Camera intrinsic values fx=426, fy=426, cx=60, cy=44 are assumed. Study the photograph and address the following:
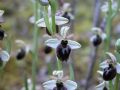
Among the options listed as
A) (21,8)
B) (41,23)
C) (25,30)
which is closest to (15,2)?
(21,8)

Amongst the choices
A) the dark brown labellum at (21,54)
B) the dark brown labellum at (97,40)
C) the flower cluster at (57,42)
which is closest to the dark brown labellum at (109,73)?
the flower cluster at (57,42)

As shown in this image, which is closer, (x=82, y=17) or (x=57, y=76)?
(x=57, y=76)

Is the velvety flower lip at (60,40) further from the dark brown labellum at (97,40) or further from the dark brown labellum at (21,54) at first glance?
the dark brown labellum at (21,54)

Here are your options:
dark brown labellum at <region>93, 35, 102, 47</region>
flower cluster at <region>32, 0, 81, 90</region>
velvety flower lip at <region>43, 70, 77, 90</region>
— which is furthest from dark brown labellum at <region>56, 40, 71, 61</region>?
dark brown labellum at <region>93, 35, 102, 47</region>

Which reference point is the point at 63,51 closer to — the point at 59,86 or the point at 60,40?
the point at 60,40

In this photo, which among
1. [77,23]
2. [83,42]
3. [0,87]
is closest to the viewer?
[0,87]

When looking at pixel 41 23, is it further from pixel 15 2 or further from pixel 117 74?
pixel 15 2

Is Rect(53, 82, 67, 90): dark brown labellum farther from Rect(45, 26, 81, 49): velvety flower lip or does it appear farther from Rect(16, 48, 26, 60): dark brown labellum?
Rect(16, 48, 26, 60): dark brown labellum

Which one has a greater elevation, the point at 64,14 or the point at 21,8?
the point at 64,14
